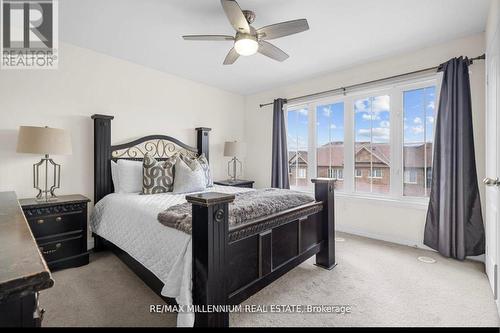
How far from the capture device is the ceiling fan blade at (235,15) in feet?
5.54

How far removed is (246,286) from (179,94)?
10.6 feet

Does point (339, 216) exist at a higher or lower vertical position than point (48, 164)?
lower

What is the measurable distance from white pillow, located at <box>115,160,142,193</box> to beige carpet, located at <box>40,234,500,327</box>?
0.82 metres

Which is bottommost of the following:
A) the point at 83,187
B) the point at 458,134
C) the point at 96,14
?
the point at 83,187

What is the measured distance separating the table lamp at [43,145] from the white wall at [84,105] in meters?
0.11

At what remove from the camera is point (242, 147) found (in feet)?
14.7

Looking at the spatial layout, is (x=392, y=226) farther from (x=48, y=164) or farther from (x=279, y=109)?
(x=48, y=164)

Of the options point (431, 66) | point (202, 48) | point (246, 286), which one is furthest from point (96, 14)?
point (431, 66)

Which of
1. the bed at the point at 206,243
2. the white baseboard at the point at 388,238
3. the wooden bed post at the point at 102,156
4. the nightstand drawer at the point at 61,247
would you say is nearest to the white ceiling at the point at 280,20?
the wooden bed post at the point at 102,156

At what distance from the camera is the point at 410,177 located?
10.6 ft

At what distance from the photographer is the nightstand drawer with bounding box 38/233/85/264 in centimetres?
237

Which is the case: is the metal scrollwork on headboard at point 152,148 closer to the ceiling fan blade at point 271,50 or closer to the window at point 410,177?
the ceiling fan blade at point 271,50

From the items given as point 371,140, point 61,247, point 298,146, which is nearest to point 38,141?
point 61,247

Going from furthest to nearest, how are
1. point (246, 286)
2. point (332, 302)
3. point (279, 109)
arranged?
point (279, 109)
point (332, 302)
point (246, 286)
